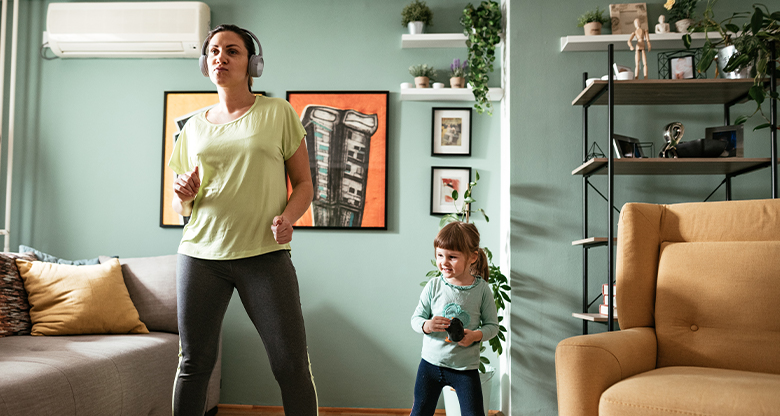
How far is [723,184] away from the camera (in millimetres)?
2451

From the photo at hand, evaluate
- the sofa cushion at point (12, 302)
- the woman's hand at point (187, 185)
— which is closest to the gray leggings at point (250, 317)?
the woman's hand at point (187, 185)

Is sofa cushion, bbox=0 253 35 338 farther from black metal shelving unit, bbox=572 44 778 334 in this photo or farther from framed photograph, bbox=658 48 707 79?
framed photograph, bbox=658 48 707 79

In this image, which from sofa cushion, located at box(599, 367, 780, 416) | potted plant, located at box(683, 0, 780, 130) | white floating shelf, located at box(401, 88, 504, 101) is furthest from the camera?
white floating shelf, located at box(401, 88, 504, 101)

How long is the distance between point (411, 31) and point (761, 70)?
61.4 inches

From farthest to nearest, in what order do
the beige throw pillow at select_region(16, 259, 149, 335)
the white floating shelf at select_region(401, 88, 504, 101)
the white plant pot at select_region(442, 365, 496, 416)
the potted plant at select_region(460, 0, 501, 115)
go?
the white floating shelf at select_region(401, 88, 504, 101) < the potted plant at select_region(460, 0, 501, 115) < the white plant pot at select_region(442, 365, 496, 416) < the beige throw pillow at select_region(16, 259, 149, 335)

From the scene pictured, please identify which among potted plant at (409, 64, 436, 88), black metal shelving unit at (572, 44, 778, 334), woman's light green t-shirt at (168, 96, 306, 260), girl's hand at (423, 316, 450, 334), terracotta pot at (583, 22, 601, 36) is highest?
terracotta pot at (583, 22, 601, 36)

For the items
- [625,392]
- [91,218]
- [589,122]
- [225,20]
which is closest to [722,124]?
[589,122]

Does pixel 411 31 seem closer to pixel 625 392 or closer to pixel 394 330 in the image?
pixel 394 330

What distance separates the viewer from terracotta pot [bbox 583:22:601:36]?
2.42 meters

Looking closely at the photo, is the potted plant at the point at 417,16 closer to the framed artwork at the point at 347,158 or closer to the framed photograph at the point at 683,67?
the framed artwork at the point at 347,158

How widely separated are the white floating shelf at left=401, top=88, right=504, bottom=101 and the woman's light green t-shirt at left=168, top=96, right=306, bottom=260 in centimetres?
135

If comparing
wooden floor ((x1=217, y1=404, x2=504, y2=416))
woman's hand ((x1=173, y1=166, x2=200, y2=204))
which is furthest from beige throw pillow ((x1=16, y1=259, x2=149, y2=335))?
woman's hand ((x1=173, y1=166, x2=200, y2=204))

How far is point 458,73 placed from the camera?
8.84ft

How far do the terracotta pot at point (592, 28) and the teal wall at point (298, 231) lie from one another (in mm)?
516
